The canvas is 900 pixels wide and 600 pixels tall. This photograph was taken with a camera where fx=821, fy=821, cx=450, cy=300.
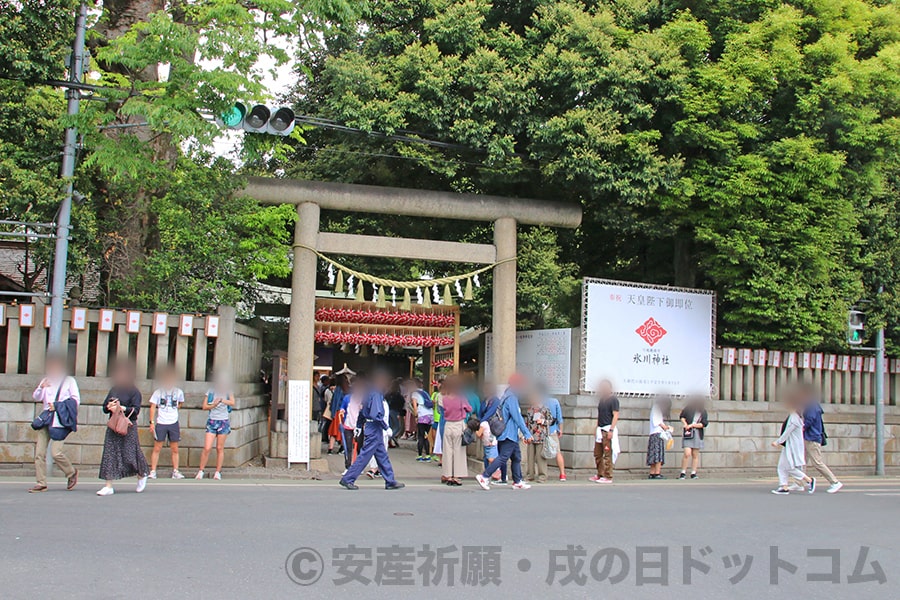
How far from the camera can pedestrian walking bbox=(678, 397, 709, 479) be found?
16531mm

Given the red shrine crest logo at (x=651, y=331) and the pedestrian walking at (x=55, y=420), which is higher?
the red shrine crest logo at (x=651, y=331)

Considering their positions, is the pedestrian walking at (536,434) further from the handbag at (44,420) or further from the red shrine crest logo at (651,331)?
the handbag at (44,420)

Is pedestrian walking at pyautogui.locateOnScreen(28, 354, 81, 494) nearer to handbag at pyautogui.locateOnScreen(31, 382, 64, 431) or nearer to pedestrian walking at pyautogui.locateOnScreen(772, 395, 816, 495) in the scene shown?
handbag at pyautogui.locateOnScreen(31, 382, 64, 431)

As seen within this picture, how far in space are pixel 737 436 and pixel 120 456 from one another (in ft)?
41.5

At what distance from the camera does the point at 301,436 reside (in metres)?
15.4

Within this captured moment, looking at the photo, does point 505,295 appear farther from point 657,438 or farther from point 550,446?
point 657,438

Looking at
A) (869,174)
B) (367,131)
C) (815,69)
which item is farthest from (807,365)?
(367,131)

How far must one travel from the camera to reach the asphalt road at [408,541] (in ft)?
22.1

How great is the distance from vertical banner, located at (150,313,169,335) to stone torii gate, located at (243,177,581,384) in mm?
2490

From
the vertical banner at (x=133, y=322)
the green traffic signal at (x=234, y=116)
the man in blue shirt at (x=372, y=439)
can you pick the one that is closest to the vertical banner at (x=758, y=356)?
the man in blue shirt at (x=372, y=439)

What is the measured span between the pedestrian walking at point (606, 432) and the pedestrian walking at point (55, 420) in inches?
364

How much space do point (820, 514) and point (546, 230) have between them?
30.7 feet

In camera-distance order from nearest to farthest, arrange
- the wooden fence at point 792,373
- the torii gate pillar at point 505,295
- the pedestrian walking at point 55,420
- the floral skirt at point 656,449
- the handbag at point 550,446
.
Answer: the pedestrian walking at point 55,420, the handbag at point 550,446, the floral skirt at point 656,449, the torii gate pillar at point 505,295, the wooden fence at point 792,373

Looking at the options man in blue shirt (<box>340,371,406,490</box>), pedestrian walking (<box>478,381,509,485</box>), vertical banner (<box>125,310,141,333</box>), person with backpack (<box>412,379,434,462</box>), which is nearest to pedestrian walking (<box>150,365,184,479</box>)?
vertical banner (<box>125,310,141,333</box>)
